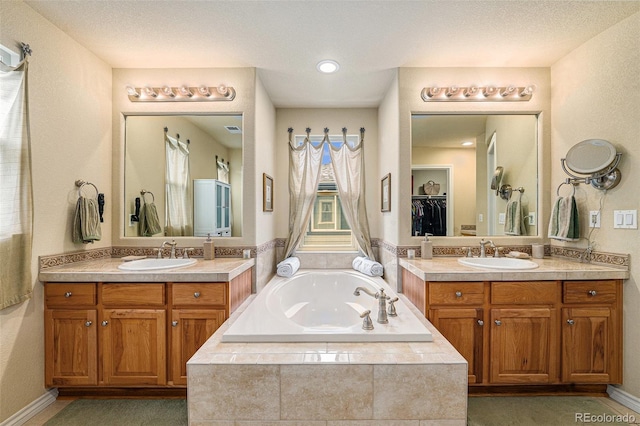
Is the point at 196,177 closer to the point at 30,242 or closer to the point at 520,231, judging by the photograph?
the point at 30,242

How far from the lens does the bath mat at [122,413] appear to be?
5.88 ft

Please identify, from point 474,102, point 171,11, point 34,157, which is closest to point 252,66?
point 171,11

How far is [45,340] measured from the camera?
193 centimetres

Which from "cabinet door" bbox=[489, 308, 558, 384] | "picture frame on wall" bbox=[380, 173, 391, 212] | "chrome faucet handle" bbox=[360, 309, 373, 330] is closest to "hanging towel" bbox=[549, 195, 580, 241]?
"cabinet door" bbox=[489, 308, 558, 384]

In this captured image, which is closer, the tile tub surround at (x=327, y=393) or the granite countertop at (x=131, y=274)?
the tile tub surround at (x=327, y=393)

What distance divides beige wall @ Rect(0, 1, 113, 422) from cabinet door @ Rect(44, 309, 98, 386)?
2.1 inches

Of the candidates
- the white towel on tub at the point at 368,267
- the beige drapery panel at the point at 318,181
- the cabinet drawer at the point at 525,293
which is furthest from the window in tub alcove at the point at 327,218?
the cabinet drawer at the point at 525,293

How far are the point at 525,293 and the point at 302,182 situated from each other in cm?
228

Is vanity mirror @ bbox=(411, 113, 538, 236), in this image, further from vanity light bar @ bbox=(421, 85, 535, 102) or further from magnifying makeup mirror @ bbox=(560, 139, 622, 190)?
magnifying makeup mirror @ bbox=(560, 139, 622, 190)

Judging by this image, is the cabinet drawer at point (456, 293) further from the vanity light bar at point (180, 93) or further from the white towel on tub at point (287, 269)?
the vanity light bar at point (180, 93)

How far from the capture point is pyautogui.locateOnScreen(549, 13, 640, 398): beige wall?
6.32 ft

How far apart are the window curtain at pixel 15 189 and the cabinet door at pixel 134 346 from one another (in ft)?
1.63

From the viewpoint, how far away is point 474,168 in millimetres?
2691

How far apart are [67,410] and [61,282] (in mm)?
817
